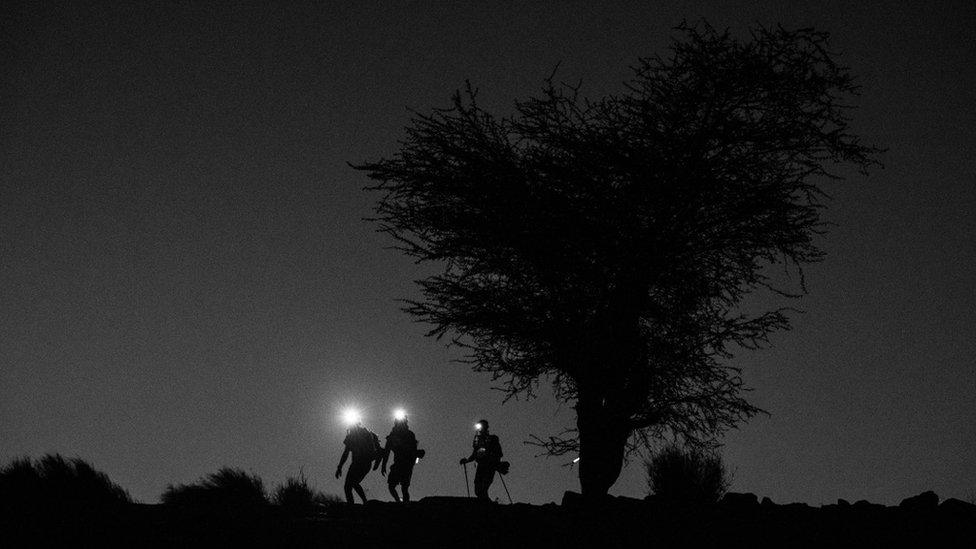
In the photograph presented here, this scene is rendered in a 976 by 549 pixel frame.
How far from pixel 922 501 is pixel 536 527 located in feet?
17.9

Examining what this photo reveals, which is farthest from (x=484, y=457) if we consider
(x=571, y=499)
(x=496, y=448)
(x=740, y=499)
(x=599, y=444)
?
(x=740, y=499)

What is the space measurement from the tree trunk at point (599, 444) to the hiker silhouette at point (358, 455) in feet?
16.4

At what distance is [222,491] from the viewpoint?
18391 millimetres

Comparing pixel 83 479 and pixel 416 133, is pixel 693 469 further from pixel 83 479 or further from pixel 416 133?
pixel 83 479

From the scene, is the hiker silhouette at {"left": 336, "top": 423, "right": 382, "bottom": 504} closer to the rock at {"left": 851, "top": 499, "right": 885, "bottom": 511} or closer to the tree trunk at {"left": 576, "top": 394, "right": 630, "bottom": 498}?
Result: the tree trunk at {"left": 576, "top": 394, "right": 630, "bottom": 498}

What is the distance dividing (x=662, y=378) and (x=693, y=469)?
3.90 meters

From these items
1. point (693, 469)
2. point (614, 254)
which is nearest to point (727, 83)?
point (614, 254)

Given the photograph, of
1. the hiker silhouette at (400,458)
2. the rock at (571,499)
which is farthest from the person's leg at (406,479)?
the rock at (571,499)

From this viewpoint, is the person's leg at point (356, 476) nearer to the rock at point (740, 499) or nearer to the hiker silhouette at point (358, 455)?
the hiker silhouette at point (358, 455)

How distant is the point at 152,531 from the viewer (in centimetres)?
998

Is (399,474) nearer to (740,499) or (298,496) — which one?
(298,496)

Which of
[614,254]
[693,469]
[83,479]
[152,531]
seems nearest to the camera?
[152,531]

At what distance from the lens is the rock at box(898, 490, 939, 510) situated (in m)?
11.9

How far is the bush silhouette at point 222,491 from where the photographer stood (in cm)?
1786
